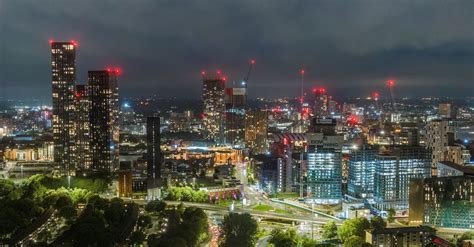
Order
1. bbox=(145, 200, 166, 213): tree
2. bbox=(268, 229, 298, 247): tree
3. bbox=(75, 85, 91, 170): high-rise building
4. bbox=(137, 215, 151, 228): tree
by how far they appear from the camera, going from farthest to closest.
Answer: bbox=(75, 85, 91, 170): high-rise building
bbox=(145, 200, 166, 213): tree
bbox=(137, 215, 151, 228): tree
bbox=(268, 229, 298, 247): tree

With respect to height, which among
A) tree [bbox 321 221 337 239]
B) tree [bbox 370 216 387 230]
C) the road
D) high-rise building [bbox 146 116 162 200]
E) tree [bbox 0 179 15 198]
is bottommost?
the road

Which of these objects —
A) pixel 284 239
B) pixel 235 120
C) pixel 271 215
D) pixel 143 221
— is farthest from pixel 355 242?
pixel 235 120

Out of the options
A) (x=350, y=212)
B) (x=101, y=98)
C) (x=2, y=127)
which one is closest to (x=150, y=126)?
(x=101, y=98)

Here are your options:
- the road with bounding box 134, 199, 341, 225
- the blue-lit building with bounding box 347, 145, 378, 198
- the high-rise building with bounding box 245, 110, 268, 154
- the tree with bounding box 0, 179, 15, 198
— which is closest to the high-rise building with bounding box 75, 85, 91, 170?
the tree with bounding box 0, 179, 15, 198

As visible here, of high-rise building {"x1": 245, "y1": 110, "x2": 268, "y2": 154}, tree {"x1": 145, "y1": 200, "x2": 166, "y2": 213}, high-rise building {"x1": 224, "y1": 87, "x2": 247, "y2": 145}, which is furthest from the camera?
high-rise building {"x1": 224, "y1": 87, "x2": 247, "y2": 145}

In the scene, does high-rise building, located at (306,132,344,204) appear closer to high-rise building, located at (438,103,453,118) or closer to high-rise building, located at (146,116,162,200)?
high-rise building, located at (146,116,162,200)

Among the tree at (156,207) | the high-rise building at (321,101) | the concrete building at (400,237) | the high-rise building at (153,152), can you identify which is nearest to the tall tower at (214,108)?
the high-rise building at (321,101)

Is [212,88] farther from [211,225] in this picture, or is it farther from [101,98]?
[211,225]

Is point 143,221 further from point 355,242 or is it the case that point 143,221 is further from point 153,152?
point 153,152

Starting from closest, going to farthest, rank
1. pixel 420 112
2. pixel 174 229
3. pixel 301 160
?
1. pixel 174 229
2. pixel 301 160
3. pixel 420 112

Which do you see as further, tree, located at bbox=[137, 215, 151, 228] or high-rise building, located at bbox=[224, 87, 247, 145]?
high-rise building, located at bbox=[224, 87, 247, 145]
